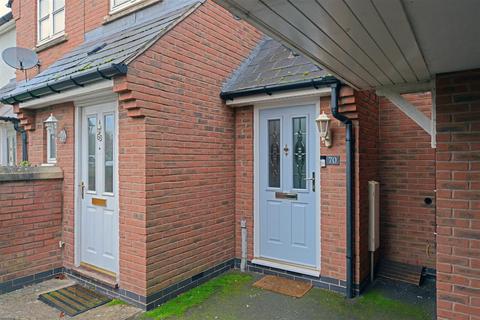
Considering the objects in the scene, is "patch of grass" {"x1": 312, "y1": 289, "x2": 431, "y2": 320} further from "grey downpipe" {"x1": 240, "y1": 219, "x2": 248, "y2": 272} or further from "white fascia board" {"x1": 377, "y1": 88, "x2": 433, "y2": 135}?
"white fascia board" {"x1": 377, "y1": 88, "x2": 433, "y2": 135}

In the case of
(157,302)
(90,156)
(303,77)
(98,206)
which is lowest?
(157,302)

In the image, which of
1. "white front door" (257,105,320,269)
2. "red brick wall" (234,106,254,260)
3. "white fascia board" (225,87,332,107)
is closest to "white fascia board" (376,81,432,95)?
"white fascia board" (225,87,332,107)

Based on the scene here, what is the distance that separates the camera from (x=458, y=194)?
2.86m

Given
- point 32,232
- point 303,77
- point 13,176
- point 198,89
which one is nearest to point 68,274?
point 32,232

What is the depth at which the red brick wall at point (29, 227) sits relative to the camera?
4.68 metres

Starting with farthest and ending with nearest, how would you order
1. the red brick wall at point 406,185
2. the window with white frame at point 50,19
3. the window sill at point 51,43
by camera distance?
the window with white frame at point 50,19, the window sill at point 51,43, the red brick wall at point 406,185

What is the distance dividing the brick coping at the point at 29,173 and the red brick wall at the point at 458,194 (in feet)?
17.6

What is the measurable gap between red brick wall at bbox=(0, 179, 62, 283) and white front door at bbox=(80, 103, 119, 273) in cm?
52

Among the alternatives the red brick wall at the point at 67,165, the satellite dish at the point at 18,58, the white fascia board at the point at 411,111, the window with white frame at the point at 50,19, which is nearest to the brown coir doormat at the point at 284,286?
the white fascia board at the point at 411,111

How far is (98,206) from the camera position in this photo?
4.87 metres

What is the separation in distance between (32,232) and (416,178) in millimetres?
6062

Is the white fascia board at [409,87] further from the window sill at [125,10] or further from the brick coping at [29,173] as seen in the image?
the brick coping at [29,173]

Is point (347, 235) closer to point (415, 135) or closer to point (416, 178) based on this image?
point (416, 178)

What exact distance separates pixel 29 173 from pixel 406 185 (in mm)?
5909
